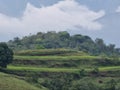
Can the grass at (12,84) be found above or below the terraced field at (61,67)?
below

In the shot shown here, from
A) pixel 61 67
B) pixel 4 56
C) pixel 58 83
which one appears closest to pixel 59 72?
pixel 61 67

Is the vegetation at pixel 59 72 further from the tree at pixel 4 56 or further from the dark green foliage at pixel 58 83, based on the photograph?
the tree at pixel 4 56

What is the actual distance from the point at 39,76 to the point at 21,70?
178 inches

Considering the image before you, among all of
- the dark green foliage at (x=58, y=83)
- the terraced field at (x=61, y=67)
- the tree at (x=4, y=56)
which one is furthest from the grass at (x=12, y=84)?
the tree at (x=4, y=56)

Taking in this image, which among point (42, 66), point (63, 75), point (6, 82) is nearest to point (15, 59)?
point (42, 66)

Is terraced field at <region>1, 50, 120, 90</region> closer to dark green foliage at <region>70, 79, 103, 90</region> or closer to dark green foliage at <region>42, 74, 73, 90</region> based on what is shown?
dark green foliage at <region>42, 74, 73, 90</region>

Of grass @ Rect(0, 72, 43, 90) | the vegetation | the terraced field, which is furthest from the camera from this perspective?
the terraced field

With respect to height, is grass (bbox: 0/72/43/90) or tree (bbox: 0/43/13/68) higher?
tree (bbox: 0/43/13/68)

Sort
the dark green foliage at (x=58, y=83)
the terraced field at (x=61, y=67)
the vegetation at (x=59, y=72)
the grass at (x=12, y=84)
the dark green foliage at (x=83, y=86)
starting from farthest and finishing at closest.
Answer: the terraced field at (x=61, y=67), the dark green foliage at (x=58, y=83), the dark green foliage at (x=83, y=86), the vegetation at (x=59, y=72), the grass at (x=12, y=84)

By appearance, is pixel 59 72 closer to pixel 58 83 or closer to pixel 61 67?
pixel 61 67

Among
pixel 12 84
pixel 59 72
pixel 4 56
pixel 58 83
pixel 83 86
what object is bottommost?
pixel 83 86

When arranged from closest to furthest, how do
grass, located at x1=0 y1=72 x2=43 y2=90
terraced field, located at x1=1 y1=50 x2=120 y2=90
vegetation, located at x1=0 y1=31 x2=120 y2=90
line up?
grass, located at x1=0 y1=72 x2=43 y2=90, vegetation, located at x1=0 y1=31 x2=120 y2=90, terraced field, located at x1=1 y1=50 x2=120 y2=90

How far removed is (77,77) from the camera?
128 m

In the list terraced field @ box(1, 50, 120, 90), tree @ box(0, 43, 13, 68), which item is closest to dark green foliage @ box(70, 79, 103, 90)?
terraced field @ box(1, 50, 120, 90)
